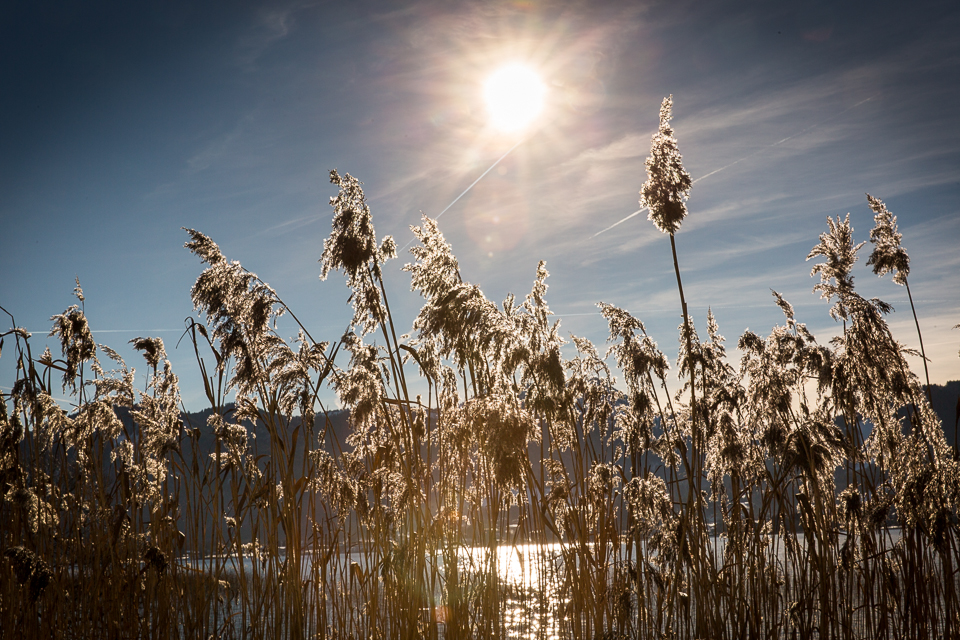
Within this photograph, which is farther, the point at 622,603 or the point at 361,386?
the point at 361,386

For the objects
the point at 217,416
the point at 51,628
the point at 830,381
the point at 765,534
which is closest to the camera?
the point at 51,628

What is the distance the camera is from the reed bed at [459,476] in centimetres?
292

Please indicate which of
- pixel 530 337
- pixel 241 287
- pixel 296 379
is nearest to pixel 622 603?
pixel 530 337

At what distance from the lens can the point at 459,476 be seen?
3.33 meters

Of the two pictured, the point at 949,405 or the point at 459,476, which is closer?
the point at 459,476

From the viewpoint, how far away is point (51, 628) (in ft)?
9.77

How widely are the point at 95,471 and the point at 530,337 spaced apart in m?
3.00

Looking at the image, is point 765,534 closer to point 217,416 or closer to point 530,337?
point 530,337

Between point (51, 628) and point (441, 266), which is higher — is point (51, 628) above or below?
below

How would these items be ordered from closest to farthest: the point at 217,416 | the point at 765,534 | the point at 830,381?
the point at 217,416 < the point at 830,381 < the point at 765,534

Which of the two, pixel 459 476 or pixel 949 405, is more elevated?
pixel 459 476

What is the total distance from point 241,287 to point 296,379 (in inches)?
25.0

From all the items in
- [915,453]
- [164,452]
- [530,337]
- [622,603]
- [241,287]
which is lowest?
[622,603]

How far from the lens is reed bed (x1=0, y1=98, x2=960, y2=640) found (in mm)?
2920
